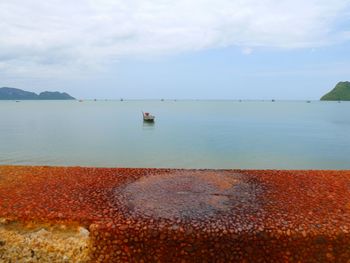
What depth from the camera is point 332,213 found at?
6.86 m

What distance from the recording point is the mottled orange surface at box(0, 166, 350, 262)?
19.7ft

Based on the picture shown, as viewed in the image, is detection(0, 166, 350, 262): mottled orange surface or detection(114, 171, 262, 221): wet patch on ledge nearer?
detection(0, 166, 350, 262): mottled orange surface

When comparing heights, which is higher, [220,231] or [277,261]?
[220,231]

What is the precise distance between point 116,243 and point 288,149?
118 feet

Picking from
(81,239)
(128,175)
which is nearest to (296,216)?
(81,239)

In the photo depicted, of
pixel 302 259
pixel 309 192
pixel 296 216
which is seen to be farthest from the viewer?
pixel 309 192

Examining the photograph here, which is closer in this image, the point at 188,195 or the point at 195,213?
the point at 195,213

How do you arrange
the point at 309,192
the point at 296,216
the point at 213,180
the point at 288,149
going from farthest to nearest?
the point at 288,149 → the point at 213,180 → the point at 309,192 → the point at 296,216

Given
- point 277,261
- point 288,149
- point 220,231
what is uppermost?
point 220,231

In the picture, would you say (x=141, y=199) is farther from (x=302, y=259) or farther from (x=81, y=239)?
(x=302, y=259)

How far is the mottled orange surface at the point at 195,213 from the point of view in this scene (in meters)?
6.02

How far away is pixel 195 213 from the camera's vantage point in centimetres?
692

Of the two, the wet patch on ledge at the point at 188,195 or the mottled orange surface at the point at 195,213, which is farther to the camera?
the wet patch on ledge at the point at 188,195

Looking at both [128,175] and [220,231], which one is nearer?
[220,231]
